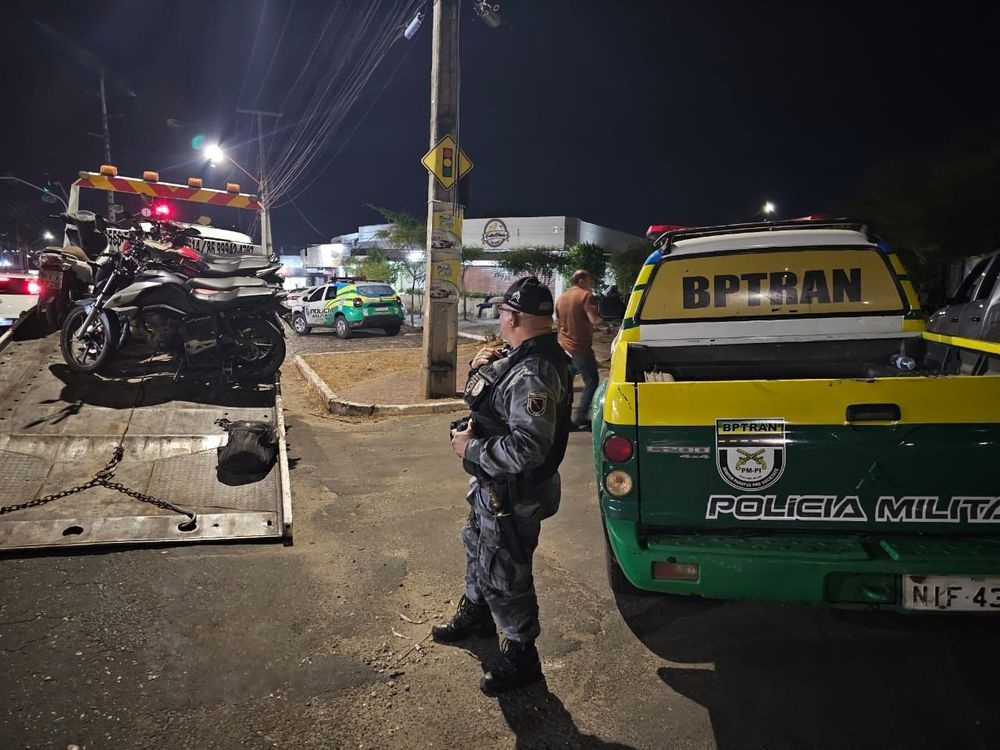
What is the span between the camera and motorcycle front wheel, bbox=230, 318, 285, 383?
689cm

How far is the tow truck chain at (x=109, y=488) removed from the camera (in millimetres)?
3963

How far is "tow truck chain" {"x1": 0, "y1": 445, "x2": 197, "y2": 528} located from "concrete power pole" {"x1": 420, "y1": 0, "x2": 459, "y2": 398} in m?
4.36

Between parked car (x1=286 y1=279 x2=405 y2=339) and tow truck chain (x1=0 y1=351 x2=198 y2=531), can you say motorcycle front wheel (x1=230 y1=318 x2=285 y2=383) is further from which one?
parked car (x1=286 y1=279 x2=405 y2=339)

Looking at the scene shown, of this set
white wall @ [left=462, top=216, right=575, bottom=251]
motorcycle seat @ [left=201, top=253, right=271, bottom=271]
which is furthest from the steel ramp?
white wall @ [left=462, top=216, right=575, bottom=251]

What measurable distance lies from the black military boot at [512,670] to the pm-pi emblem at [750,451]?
1102 mm

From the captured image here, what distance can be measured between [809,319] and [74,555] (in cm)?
474

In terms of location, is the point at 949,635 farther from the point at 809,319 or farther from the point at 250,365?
the point at 250,365

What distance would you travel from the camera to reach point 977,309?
5.57m

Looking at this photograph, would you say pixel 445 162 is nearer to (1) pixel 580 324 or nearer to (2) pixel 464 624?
(1) pixel 580 324

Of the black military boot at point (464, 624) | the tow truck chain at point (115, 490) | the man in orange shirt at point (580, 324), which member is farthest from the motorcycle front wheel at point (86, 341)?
the black military boot at point (464, 624)

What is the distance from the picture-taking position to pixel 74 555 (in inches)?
143

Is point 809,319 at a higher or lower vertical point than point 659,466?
higher

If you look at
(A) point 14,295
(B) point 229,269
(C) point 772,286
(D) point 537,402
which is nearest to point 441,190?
(B) point 229,269

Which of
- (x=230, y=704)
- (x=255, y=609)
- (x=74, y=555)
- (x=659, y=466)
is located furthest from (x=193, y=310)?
(x=659, y=466)
